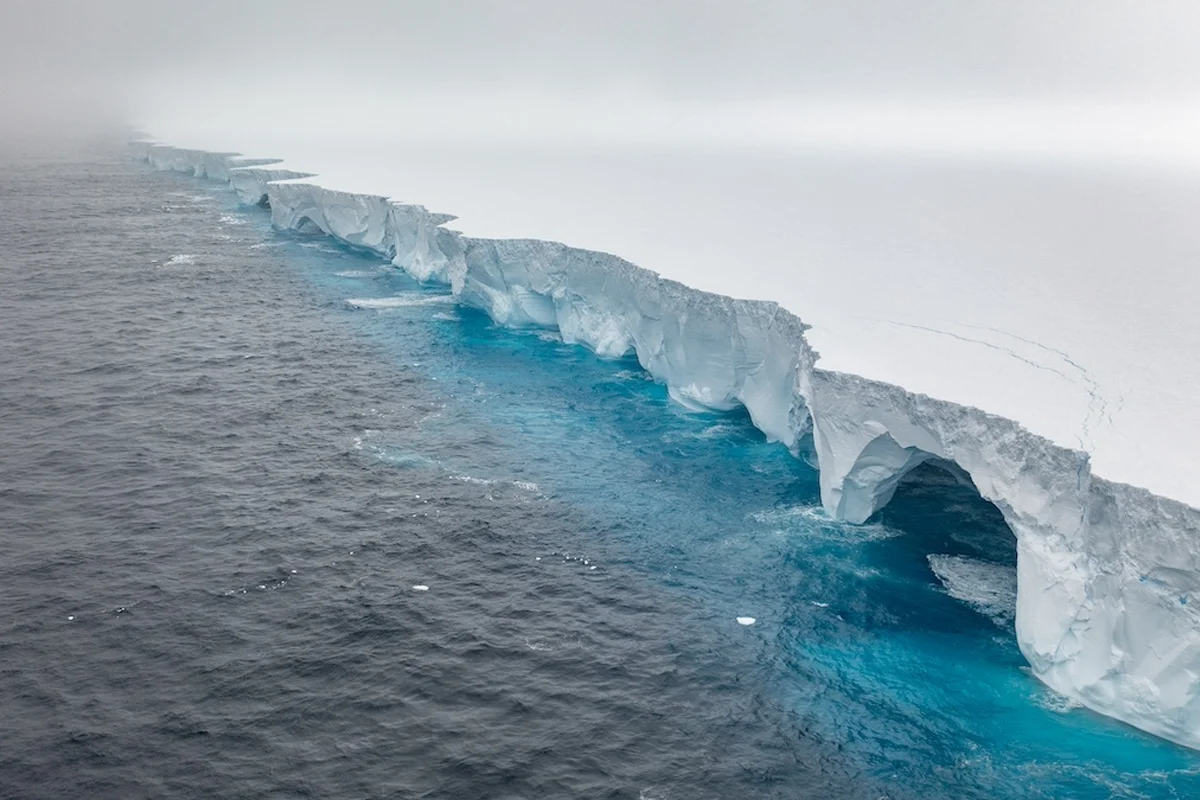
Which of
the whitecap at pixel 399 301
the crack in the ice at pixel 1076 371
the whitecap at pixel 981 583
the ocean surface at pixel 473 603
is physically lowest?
the ocean surface at pixel 473 603

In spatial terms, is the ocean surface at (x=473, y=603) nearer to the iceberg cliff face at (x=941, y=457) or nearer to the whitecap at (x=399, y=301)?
the iceberg cliff face at (x=941, y=457)

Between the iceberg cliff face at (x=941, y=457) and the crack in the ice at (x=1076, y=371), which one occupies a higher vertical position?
the crack in the ice at (x=1076, y=371)

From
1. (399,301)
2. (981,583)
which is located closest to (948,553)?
(981,583)

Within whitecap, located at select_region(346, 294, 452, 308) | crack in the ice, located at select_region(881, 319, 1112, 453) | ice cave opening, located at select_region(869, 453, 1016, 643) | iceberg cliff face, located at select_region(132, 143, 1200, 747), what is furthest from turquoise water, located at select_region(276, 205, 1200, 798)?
whitecap, located at select_region(346, 294, 452, 308)

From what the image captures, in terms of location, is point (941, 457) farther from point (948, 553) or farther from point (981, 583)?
point (981, 583)

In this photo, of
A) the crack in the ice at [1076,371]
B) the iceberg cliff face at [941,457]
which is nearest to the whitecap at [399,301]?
the iceberg cliff face at [941,457]
